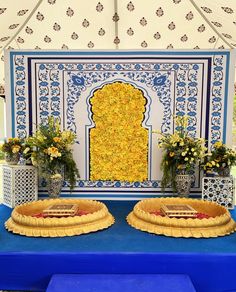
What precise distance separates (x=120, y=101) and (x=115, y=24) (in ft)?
5.12

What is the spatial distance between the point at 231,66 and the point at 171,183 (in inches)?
49.7

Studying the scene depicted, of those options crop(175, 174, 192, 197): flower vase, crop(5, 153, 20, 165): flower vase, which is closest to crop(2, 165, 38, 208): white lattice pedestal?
crop(5, 153, 20, 165): flower vase

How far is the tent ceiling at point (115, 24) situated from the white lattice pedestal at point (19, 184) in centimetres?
153

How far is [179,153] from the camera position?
282cm

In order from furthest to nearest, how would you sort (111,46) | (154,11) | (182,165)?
(111,46), (154,11), (182,165)

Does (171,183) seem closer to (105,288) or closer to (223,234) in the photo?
(223,234)

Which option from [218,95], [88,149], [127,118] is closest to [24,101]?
[88,149]

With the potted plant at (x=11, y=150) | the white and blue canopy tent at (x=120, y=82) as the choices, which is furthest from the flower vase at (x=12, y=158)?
the white and blue canopy tent at (x=120, y=82)

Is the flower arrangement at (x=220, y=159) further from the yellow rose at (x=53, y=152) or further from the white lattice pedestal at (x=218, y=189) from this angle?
the yellow rose at (x=53, y=152)

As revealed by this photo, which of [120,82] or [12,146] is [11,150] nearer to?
[12,146]

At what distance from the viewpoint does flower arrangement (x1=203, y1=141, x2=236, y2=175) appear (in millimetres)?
2760

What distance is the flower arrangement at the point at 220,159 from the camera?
2760mm

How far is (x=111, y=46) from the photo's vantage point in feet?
15.2

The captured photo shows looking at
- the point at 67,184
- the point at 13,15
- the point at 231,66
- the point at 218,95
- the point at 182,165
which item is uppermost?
the point at 13,15
